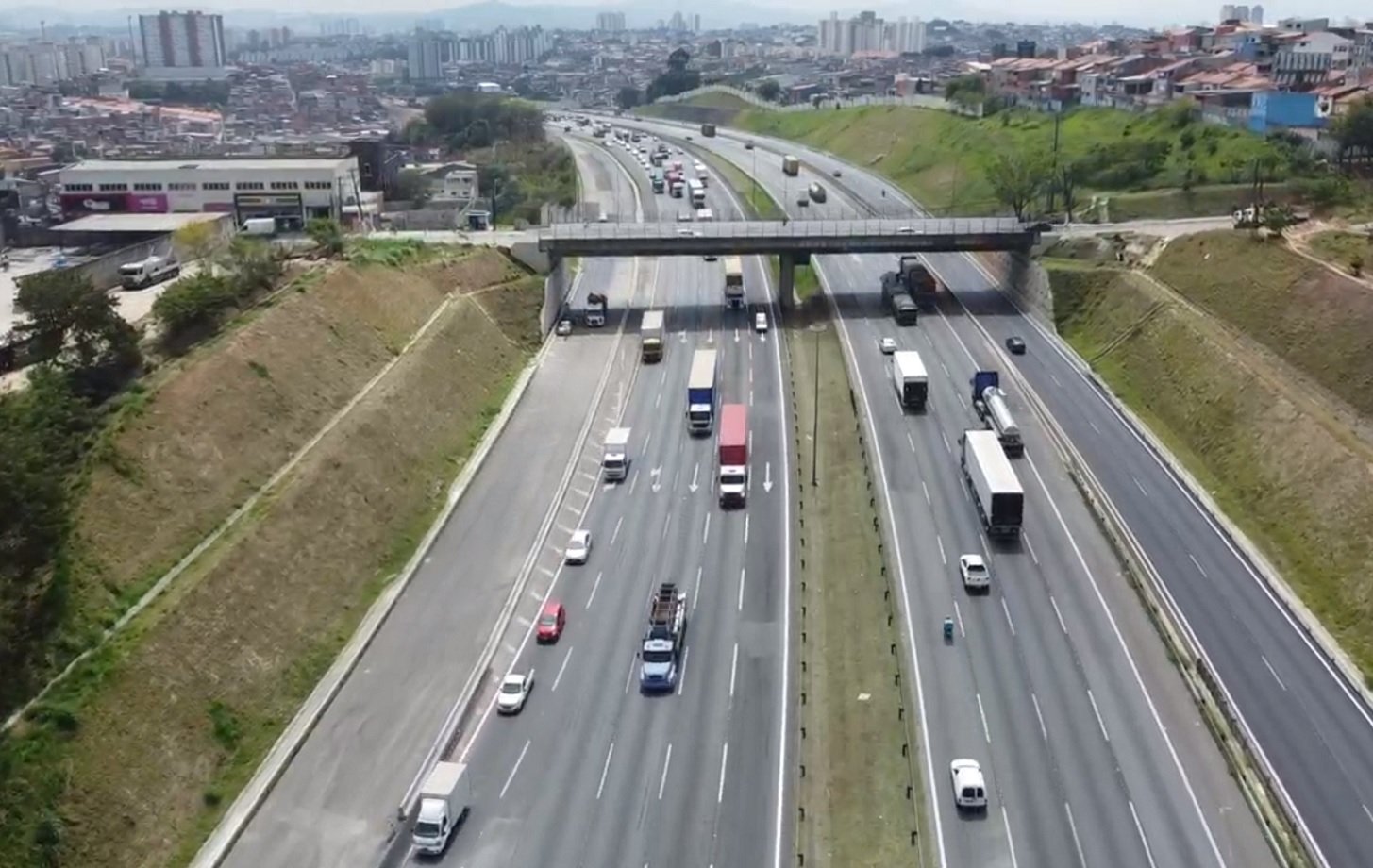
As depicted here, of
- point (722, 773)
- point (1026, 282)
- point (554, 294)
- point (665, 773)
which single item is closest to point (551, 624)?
point (665, 773)

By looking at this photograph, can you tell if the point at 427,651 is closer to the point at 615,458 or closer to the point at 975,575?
the point at 615,458

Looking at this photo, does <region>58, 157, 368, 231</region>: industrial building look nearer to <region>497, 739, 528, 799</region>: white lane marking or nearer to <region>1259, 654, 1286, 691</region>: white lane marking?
<region>497, 739, 528, 799</region>: white lane marking

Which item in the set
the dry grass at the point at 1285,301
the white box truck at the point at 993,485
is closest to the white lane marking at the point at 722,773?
the white box truck at the point at 993,485

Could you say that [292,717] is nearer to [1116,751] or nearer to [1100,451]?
[1116,751]

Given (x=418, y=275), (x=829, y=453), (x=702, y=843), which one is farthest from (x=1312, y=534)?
(x=418, y=275)

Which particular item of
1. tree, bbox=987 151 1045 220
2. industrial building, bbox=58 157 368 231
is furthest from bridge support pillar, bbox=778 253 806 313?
industrial building, bbox=58 157 368 231

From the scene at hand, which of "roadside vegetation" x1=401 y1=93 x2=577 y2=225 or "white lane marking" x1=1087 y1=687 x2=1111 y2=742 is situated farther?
"roadside vegetation" x1=401 y1=93 x2=577 y2=225
